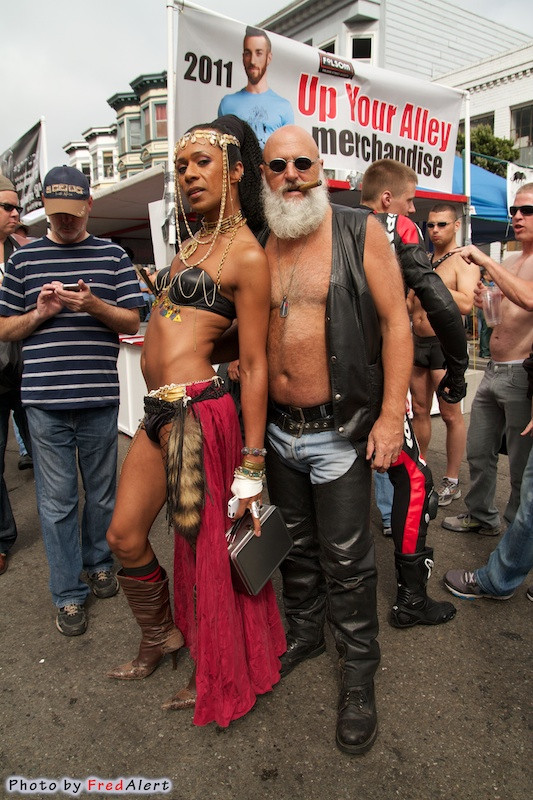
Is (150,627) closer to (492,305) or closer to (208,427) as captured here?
(208,427)

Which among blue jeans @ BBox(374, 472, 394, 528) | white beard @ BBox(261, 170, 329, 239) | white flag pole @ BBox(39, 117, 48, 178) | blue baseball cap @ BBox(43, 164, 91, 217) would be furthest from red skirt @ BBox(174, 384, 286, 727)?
white flag pole @ BBox(39, 117, 48, 178)

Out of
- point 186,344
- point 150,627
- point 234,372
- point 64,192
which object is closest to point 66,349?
point 64,192

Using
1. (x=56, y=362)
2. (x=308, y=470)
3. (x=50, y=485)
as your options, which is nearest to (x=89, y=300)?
(x=56, y=362)

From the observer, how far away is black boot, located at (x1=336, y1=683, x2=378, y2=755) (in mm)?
1879

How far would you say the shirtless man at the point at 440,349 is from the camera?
386cm

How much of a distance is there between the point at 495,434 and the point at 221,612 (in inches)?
87.6

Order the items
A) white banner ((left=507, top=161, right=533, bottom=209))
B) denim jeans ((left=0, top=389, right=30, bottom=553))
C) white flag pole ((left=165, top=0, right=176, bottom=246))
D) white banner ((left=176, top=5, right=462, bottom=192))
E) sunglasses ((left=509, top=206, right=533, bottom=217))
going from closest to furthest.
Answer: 1. sunglasses ((left=509, top=206, right=533, bottom=217))
2. denim jeans ((left=0, top=389, right=30, bottom=553))
3. white flag pole ((left=165, top=0, right=176, bottom=246))
4. white banner ((left=176, top=5, right=462, bottom=192))
5. white banner ((left=507, top=161, right=533, bottom=209))

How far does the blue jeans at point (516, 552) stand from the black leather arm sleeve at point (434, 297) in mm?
624

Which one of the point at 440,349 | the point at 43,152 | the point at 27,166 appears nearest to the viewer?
the point at 440,349

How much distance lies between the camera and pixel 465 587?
9.25 ft

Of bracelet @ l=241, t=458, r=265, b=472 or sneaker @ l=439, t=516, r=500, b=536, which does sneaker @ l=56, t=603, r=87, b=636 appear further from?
sneaker @ l=439, t=516, r=500, b=536

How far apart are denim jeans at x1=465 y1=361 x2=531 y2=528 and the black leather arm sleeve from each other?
73 centimetres

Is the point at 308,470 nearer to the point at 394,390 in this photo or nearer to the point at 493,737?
the point at 394,390

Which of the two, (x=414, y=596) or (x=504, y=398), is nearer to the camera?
(x=414, y=596)
